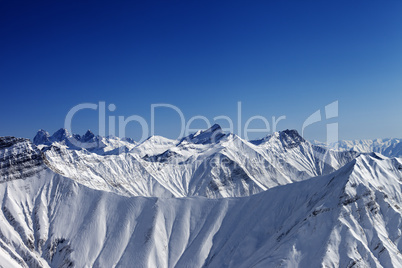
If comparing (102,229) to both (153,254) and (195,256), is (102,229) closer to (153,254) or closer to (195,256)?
(153,254)

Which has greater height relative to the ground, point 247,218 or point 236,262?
point 247,218

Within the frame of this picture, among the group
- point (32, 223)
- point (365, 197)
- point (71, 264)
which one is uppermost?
point (365, 197)

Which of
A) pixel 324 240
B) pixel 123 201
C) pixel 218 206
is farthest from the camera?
pixel 123 201

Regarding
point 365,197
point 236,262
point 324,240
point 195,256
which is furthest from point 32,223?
point 365,197
